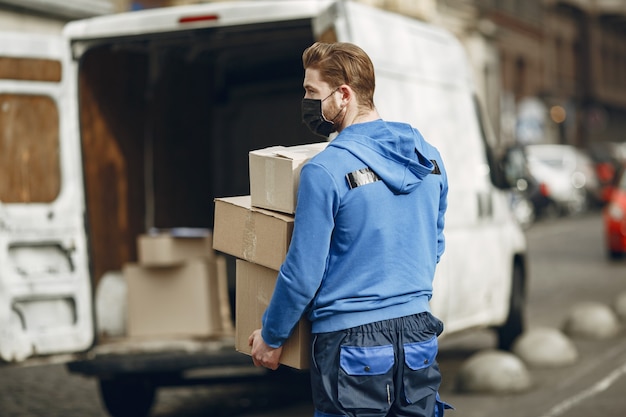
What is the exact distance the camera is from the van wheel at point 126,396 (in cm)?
793

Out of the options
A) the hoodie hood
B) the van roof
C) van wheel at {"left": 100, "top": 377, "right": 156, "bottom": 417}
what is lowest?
van wheel at {"left": 100, "top": 377, "right": 156, "bottom": 417}

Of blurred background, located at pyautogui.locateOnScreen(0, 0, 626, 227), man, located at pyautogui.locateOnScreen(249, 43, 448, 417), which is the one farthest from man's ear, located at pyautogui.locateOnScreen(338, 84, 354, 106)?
blurred background, located at pyautogui.locateOnScreen(0, 0, 626, 227)

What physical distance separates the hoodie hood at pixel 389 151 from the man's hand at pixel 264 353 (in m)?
0.59

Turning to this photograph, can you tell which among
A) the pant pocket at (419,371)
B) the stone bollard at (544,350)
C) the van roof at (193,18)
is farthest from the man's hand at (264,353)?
the stone bollard at (544,350)

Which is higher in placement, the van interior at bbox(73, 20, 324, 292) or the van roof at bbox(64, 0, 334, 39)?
the van roof at bbox(64, 0, 334, 39)

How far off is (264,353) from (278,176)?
0.53 meters

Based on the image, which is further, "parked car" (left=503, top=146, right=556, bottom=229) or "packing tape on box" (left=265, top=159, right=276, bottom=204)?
"parked car" (left=503, top=146, right=556, bottom=229)

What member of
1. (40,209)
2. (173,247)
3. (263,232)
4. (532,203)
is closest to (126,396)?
(173,247)

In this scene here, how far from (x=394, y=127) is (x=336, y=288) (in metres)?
0.52

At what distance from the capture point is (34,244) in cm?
689

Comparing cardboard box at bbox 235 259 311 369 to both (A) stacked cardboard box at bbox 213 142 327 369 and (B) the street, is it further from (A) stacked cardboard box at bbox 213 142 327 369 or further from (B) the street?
(B) the street

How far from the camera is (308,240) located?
3566mm

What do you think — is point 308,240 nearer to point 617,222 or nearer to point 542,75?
point 617,222

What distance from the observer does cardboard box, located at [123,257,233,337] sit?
25.3 feet
